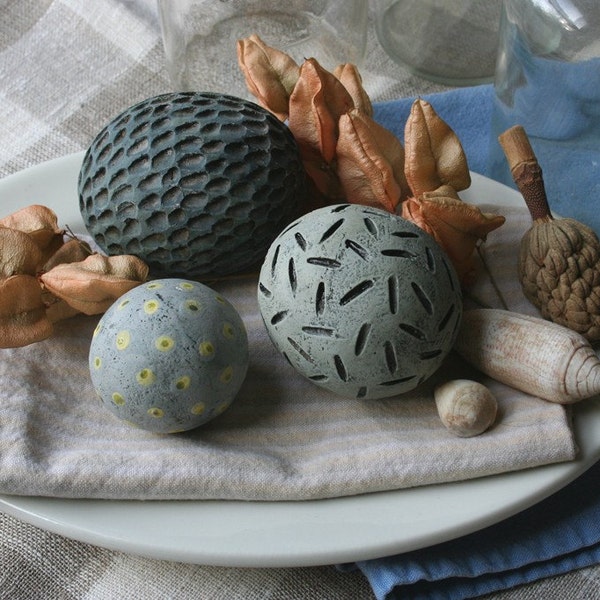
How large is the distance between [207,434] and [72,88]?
1.61 ft

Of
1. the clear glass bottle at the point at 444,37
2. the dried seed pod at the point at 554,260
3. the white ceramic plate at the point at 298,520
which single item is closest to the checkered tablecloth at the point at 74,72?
the clear glass bottle at the point at 444,37

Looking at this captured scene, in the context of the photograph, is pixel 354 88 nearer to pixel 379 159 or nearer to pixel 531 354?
→ pixel 379 159

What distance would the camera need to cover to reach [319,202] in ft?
1.90

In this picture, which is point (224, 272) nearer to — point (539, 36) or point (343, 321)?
point (343, 321)

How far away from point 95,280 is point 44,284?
36 millimetres

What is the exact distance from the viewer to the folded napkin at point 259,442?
0.46 meters

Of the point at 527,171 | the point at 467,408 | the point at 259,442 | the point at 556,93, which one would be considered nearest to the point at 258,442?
the point at 259,442

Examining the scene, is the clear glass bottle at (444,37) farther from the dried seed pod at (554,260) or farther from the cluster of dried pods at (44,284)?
the cluster of dried pods at (44,284)

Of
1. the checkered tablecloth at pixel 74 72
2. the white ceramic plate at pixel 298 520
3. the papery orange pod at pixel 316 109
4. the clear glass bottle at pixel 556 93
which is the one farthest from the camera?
the checkered tablecloth at pixel 74 72

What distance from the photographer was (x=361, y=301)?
1.46 feet

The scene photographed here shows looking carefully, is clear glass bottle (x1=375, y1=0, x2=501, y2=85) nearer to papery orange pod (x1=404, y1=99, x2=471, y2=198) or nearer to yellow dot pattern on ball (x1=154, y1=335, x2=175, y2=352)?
papery orange pod (x1=404, y1=99, x2=471, y2=198)

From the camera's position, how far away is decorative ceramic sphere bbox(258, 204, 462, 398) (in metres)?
0.45

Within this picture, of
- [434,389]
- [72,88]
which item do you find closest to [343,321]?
[434,389]

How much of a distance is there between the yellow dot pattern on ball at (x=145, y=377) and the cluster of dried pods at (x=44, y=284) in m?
0.07
